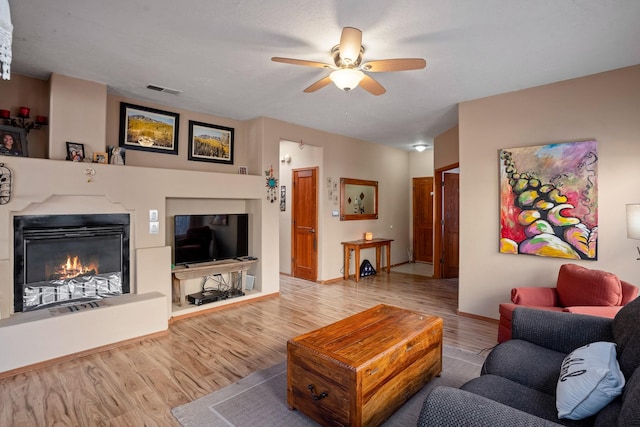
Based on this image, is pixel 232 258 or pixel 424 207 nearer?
pixel 232 258

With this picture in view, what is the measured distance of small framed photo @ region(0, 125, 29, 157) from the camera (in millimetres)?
3025

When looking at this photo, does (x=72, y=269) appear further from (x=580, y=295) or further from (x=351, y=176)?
(x=580, y=295)

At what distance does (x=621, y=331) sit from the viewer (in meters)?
1.67

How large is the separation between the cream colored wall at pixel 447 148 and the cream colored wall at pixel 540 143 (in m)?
1.29

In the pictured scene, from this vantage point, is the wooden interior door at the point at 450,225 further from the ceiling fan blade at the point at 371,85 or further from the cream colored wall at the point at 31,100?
the cream colored wall at the point at 31,100

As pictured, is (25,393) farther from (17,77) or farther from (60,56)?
(17,77)

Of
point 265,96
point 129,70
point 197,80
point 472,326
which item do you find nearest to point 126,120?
point 129,70

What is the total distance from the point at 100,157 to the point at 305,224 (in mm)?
3427

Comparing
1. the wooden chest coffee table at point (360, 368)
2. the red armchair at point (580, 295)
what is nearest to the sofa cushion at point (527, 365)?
the wooden chest coffee table at point (360, 368)

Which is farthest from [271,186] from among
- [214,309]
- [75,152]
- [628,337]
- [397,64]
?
[628,337]

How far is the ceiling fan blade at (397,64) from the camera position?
7.67ft

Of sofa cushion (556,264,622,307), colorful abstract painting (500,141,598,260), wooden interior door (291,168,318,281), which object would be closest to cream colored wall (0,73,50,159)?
wooden interior door (291,168,318,281)

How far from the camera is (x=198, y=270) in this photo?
4.10m

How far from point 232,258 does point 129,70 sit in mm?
2553
